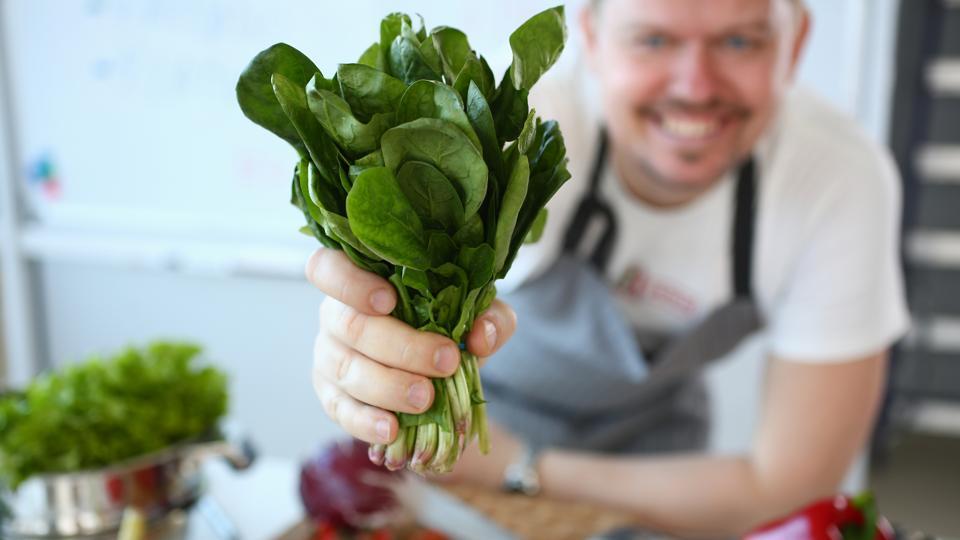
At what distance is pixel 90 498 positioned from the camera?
97 centimetres

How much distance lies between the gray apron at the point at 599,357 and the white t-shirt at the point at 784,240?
0.02m

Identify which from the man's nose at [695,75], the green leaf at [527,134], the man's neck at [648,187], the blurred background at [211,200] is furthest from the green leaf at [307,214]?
the blurred background at [211,200]

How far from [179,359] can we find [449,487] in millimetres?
360

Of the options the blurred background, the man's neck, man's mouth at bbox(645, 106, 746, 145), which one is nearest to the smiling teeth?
man's mouth at bbox(645, 106, 746, 145)

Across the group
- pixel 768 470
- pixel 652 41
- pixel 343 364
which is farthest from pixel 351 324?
pixel 768 470

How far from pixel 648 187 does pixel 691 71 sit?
0.22 metres

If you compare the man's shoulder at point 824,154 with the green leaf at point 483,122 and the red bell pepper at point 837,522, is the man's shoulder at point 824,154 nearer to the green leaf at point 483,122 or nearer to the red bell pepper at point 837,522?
the red bell pepper at point 837,522

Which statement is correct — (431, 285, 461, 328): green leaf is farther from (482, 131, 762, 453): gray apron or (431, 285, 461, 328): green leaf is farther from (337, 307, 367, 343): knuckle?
(482, 131, 762, 453): gray apron

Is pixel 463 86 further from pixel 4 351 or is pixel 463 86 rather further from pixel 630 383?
pixel 4 351

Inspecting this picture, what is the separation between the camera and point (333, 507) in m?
1.02

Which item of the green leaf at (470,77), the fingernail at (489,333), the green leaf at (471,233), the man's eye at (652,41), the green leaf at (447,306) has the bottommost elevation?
the fingernail at (489,333)

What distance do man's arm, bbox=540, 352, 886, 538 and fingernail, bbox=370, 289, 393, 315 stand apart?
827 millimetres

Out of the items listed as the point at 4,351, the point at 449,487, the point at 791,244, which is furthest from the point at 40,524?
the point at 4,351

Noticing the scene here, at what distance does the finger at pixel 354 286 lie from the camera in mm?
420
